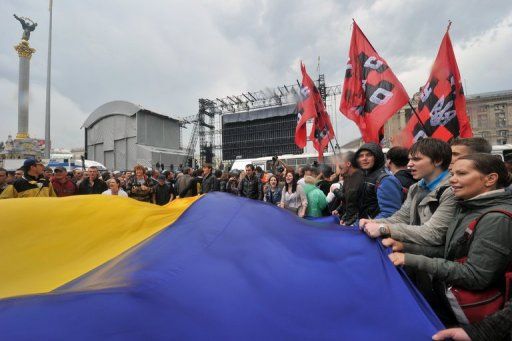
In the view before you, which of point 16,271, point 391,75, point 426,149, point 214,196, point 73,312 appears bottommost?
point 16,271

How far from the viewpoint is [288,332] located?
53.3 inches

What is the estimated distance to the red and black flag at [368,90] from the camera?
5.31 meters

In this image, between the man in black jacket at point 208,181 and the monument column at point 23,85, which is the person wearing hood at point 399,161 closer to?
the man in black jacket at point 208,181

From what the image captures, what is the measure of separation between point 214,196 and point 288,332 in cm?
152

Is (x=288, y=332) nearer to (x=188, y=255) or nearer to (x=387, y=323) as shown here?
(x=387, y=323)

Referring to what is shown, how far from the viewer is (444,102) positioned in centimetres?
554

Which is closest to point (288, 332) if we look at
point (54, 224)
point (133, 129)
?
Result: point (54, 224)

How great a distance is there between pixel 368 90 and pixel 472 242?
458 centimetres

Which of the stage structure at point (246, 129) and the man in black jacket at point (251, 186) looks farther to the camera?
the stage structure at point (246, 129)

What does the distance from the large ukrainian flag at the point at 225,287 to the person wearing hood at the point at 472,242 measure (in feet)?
0.59

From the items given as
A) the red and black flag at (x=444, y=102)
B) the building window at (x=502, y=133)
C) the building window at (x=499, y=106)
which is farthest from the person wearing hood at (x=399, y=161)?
the building window at (x=499, y=106)

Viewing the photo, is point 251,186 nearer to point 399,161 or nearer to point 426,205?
point 399,161

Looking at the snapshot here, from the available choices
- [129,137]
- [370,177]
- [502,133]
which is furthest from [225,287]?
[129,137]

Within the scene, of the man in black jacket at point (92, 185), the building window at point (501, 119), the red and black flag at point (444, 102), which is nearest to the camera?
the red and black flag at point (444, 102)
